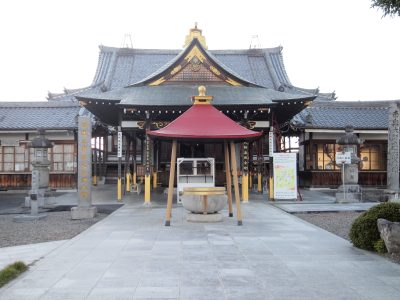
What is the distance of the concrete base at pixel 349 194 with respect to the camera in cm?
1889

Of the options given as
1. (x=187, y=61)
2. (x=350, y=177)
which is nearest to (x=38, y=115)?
(x=187, y=61)

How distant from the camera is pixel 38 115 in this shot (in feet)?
89.6

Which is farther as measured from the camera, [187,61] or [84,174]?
[187,61]

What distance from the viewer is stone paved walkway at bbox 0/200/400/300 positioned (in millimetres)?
5934

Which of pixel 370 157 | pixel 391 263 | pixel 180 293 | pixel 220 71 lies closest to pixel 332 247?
pixel 391 263

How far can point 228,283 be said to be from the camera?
635cm

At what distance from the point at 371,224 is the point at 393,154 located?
899 centimetres

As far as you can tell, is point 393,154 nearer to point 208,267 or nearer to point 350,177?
point 350,177

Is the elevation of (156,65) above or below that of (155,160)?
above

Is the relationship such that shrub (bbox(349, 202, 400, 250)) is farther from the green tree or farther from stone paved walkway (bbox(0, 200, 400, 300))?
the green tree

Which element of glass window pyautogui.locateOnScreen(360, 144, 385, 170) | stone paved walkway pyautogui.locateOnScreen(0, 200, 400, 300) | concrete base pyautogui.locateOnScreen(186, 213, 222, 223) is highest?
glass window pyautogui.locateOnScreen(360, 144, 385, 170)

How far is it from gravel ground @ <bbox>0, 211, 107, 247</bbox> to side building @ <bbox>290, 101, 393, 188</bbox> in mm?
15546

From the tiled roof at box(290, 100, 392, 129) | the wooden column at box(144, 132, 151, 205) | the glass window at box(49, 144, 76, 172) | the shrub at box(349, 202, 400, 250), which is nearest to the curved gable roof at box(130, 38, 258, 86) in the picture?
the wooden column at box(144, 132, 151, 205)

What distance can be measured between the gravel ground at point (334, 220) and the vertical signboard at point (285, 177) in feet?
12.0
